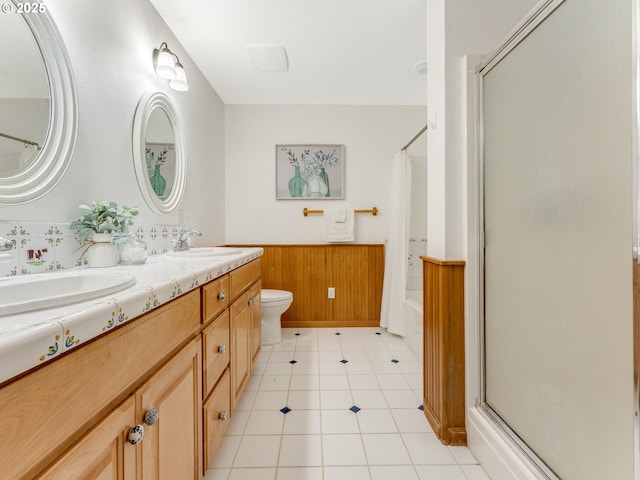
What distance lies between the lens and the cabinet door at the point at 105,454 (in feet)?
1.37

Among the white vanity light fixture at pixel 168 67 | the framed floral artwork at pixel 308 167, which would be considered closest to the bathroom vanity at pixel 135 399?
the white vanity light fixture at pixel 168 67

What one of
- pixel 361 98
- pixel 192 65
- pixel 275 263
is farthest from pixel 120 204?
pixel 361 98

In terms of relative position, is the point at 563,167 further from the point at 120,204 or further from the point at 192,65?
the point at 192,65

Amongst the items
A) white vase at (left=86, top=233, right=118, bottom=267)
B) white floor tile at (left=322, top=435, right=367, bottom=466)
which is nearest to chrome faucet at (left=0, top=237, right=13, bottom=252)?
white vase at (left=86, top=233, right=118, bottom=267)

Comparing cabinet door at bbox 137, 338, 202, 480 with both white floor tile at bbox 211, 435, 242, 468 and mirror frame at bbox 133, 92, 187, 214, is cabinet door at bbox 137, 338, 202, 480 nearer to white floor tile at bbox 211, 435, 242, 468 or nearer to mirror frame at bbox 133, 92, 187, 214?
white floor tile at bbox 211, 435, 242, 468

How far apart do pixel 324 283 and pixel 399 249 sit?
2.58 feet

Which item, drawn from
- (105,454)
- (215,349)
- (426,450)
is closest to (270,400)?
(215,349)

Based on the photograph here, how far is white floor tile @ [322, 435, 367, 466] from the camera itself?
1.16m

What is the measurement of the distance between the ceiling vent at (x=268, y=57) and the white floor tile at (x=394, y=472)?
2.40 m

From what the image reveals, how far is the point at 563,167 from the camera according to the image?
0.84 m

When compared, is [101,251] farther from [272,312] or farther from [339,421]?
[272,312]

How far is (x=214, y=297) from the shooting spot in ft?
3.42

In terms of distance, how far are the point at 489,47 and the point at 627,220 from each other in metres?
1.04

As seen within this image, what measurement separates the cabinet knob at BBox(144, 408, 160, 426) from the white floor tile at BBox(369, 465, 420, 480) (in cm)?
89
